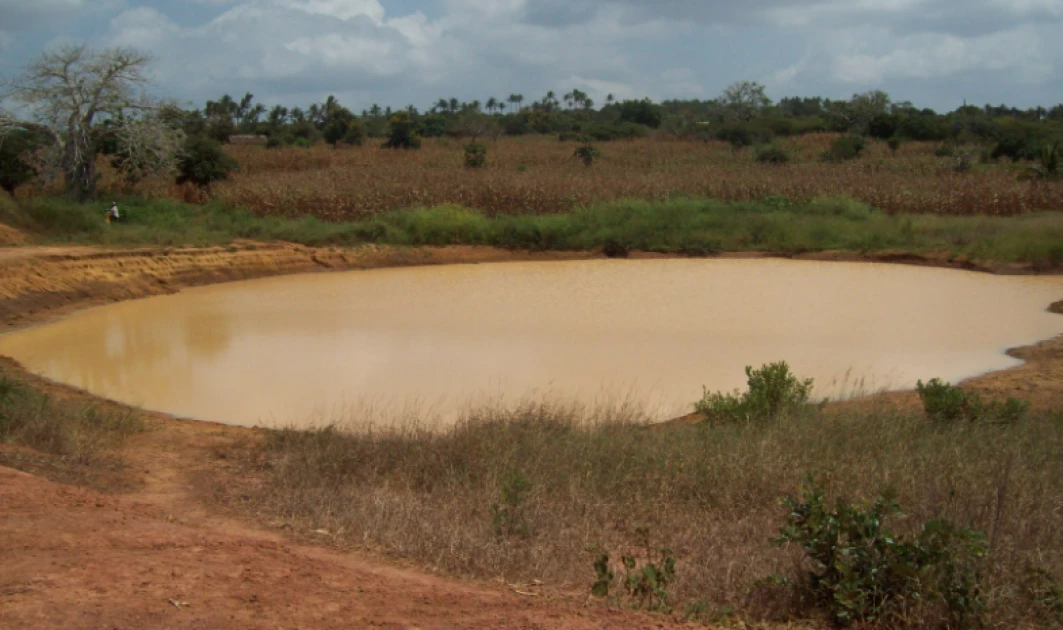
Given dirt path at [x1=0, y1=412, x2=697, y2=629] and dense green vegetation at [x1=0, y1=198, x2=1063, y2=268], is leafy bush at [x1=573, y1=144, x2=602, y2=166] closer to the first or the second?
dense green vegetation at [x1=0, y1=198, x2=1063, y2=268]

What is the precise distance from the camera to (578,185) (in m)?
27.3

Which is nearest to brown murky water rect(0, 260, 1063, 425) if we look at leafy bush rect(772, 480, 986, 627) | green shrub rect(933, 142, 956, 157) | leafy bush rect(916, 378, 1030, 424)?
leafy bush rect(916, 378, 1030, 424)

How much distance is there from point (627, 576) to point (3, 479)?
133 inches

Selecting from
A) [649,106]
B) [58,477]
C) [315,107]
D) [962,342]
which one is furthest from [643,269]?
[315,107]

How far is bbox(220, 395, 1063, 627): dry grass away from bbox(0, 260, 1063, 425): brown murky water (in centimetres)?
219

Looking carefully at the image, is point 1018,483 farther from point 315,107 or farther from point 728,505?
point 315,107

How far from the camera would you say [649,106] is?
63.2 meters

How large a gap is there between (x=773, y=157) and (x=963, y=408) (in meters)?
30.0

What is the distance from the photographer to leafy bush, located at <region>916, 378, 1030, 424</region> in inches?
285

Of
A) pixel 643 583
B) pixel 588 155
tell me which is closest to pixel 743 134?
pixel 588 155

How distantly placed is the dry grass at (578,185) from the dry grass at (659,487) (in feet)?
60.3

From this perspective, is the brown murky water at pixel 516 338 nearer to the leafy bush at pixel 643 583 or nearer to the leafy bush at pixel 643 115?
the leafy bush at pixel 643 583

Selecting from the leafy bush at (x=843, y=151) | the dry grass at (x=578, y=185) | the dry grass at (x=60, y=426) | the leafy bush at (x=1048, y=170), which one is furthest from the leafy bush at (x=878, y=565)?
the leafy bush at (x=843, y=151)

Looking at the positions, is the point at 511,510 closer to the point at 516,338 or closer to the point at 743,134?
the point at 516,338
